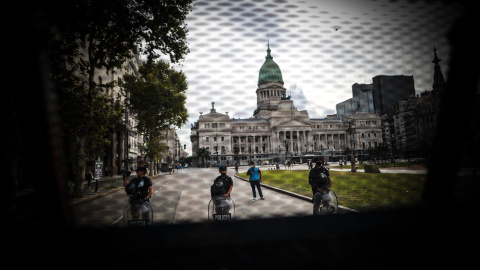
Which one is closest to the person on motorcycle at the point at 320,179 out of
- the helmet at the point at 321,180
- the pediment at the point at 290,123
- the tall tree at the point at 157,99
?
the helmet at the point at 321,180

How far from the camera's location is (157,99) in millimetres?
31156

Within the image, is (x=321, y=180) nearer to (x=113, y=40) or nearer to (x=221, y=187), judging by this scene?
(x=221, y=187)

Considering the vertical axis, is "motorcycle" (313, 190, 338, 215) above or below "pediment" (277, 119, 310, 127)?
below

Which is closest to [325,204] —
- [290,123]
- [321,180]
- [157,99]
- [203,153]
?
[321,180]

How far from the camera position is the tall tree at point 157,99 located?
102 feet

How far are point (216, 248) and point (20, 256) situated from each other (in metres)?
0.54

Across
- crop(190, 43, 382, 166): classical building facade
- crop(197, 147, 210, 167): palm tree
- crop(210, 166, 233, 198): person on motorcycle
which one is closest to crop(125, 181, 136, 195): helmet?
crop(210, 166, 233, 198): person on motorcycle

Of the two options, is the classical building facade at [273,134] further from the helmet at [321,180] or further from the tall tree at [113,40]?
the helmet at [321,180]

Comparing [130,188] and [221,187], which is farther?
[221,187]

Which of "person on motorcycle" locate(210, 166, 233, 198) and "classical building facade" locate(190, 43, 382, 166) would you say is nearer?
"person on motorcycle" locate(210, 166, 233, 198)

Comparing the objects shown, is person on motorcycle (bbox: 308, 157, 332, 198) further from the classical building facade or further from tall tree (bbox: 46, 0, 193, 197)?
the classical building facade

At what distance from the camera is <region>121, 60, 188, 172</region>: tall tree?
31.1 metres

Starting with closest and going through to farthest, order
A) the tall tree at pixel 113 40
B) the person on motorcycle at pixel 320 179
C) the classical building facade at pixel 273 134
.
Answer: the person on motorcycle at pixel 320 179 < the tall tree at pixel 113 40 < the classical building facade at pixel 273 134

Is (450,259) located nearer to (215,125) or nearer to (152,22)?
(152,22)
